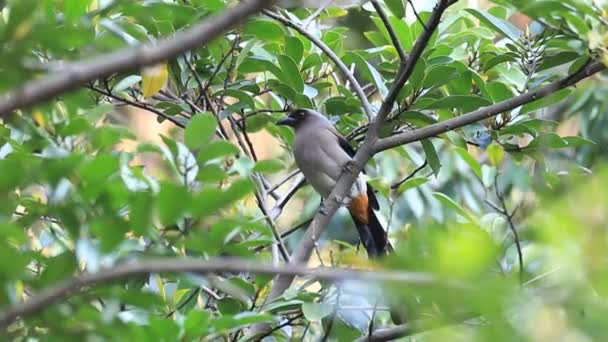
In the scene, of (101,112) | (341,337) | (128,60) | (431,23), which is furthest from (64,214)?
(341,337)

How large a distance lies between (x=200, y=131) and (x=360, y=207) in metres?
1.85

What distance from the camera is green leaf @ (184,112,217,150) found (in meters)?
1.53

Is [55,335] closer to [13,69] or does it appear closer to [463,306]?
[13,69]

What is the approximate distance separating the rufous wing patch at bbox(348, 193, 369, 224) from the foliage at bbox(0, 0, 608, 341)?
232 millimetres

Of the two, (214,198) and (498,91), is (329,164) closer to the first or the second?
(498,91)

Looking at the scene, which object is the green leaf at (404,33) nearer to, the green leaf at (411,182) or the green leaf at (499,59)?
the green leaf at (499,59)

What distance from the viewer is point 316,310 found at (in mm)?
2027

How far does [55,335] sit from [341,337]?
1204mm

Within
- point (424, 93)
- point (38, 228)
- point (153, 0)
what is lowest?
point (38, 228)

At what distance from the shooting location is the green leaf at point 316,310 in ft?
6.58

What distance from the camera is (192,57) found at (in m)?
2.62

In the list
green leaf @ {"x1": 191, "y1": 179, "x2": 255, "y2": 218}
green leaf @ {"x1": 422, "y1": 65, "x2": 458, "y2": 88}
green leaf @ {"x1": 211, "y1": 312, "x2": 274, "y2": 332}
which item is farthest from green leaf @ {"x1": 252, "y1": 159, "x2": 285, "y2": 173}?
green leaf @ {"x1": 422, "y1": 65, "x2": 458, "y2": 88}

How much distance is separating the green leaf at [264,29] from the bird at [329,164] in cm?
71

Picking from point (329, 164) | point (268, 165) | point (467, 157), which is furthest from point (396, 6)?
point (329, 164)
